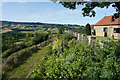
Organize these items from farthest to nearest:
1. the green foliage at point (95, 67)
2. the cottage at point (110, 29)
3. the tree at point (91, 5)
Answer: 1. the cottage at point (110, 29)
2. the green foliage at point (95, 67)
3. the tree at point (91, 5)

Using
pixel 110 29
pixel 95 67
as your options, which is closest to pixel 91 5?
pixel 95 67

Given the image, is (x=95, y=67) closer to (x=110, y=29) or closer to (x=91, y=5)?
(x=91, y=5)

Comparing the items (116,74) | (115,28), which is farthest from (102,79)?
(115,28)

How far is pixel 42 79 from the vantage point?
166 inches

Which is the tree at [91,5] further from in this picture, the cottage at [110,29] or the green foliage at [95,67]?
the cottage at [110,29]

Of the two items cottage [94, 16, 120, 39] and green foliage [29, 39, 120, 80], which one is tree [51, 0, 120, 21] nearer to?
green foliage [29, 39, 120, 80]

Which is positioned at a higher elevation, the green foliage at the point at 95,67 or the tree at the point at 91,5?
the tree at the point at 91,5

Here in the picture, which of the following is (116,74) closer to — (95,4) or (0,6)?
(95,4)

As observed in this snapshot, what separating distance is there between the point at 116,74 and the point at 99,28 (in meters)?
18.3

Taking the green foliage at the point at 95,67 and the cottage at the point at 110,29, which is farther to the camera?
the cottage at the point at 110,29

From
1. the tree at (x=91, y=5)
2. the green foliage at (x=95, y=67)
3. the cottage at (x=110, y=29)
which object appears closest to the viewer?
the tree at (x=91, y=5)

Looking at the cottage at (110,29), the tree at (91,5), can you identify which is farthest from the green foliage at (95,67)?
the cottage at (110,29)

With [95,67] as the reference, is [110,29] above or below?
above

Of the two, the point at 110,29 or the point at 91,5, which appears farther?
the point at 110,29
